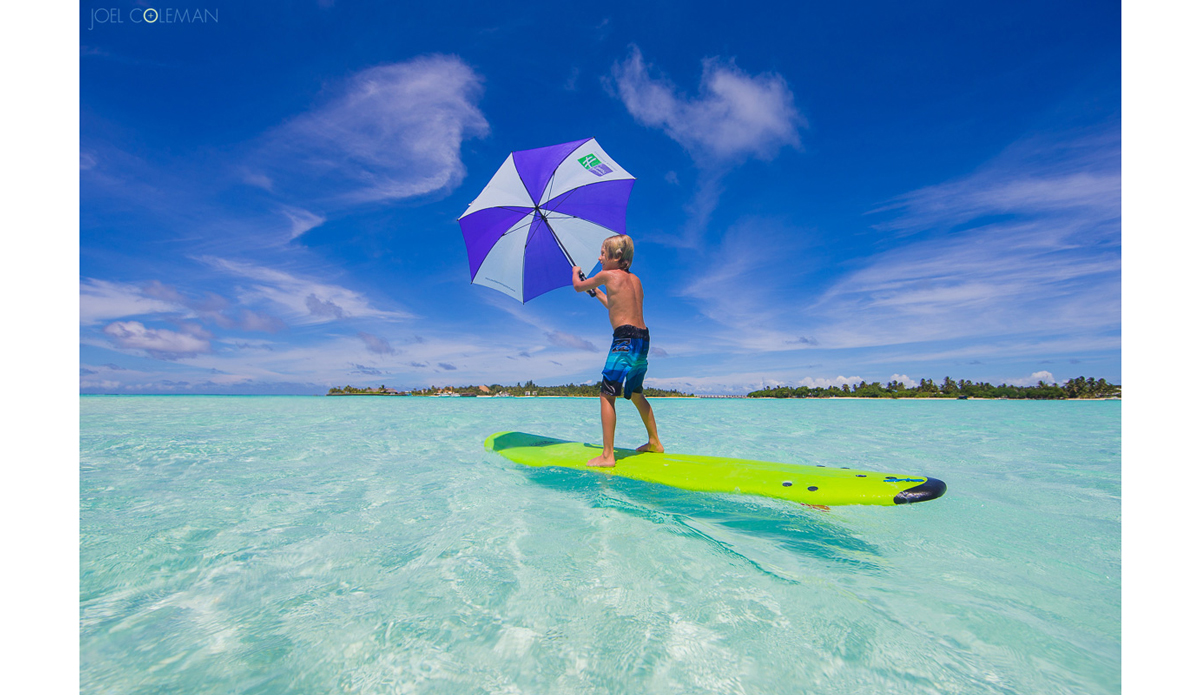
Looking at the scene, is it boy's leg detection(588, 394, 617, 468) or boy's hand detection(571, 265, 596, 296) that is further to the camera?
boy's hand detection(571, 265, 596, 296)

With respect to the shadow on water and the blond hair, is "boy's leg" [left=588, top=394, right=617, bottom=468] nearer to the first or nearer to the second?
the shadow on water

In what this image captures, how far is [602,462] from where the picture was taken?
15.6 feet

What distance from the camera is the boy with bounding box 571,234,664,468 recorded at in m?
4.67

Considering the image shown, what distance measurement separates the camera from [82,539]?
3.07m

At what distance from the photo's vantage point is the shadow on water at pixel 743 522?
105 inches

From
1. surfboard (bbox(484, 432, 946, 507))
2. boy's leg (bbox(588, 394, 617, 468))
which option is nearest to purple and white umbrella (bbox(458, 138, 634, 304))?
boy's leg (bbox(588, 394, 617, 468))

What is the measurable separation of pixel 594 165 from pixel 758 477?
399cm

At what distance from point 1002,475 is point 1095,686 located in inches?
197

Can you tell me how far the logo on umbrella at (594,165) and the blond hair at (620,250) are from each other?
39.8 inches

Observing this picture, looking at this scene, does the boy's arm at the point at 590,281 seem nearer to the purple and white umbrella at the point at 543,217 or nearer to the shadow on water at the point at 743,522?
the purple and white umbrella at the point at 543,217

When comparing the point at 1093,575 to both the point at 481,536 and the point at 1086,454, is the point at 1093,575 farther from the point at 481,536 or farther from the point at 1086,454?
the point at 1086,454

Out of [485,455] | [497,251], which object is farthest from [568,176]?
[485,455]

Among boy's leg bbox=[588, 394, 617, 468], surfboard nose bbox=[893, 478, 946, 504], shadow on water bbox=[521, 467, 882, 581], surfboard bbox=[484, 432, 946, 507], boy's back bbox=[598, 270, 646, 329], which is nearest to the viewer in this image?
shadow on water bbox=[521, 467, 882, 581]

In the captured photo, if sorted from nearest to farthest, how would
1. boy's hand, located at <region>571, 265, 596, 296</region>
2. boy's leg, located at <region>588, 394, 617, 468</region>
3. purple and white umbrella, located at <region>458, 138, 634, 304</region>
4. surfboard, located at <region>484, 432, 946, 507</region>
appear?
surfboard, located at <region>484, 432, 946, 507</region> < boy's leg, located at <region>588, 394, 617, 468</region> < boy's hand, located at <region>571, 265, 596, 296</region> < purple and white umbrella, located at <region>458, 138, 634, 304</region>
